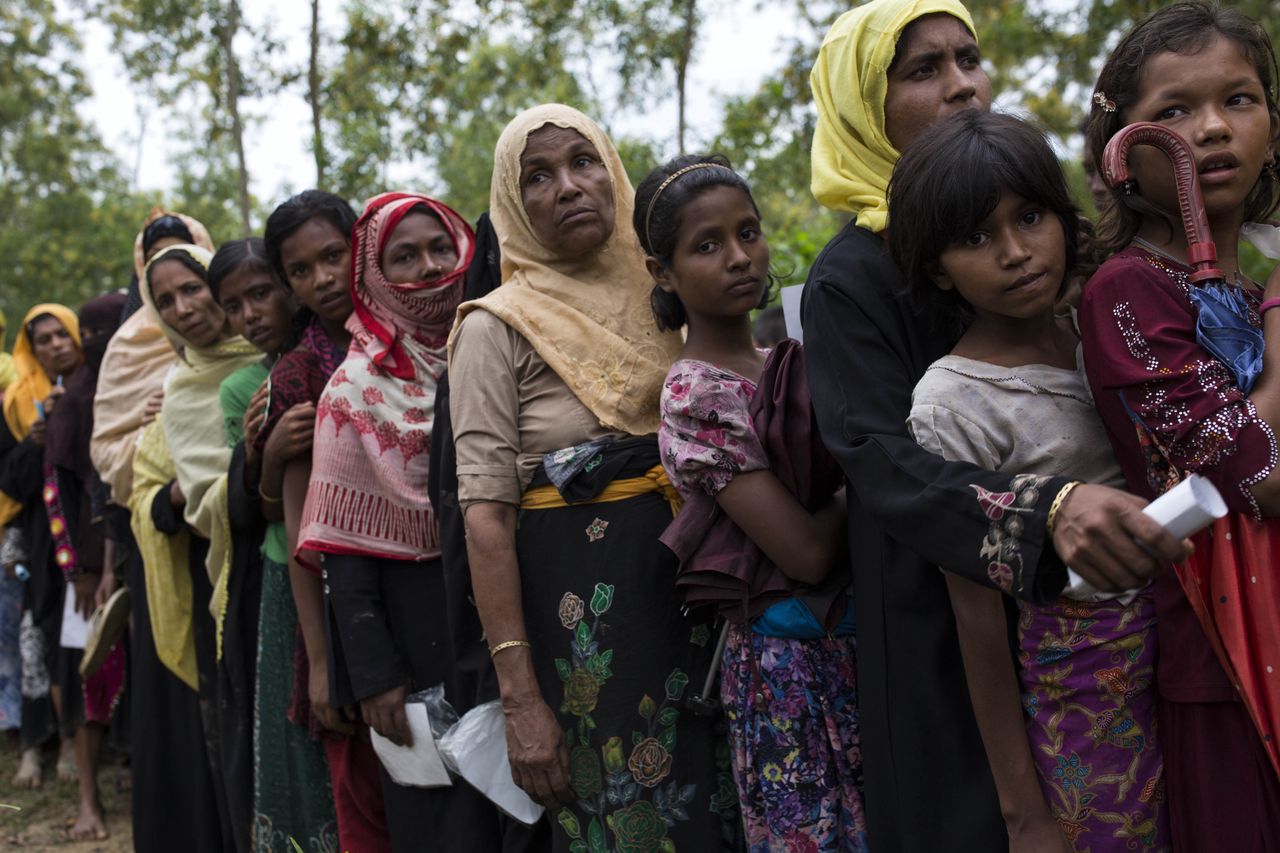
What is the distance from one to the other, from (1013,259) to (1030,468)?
33 centimetres

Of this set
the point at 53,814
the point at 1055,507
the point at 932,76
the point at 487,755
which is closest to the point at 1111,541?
the point at 1055,507

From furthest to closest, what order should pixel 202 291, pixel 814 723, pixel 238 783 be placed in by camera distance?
pixel 202 291
pixel 238 783
pixel 814 723

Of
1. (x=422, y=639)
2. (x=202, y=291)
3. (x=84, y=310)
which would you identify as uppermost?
(x=84, y=310)

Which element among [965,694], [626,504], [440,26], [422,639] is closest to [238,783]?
[422,639]

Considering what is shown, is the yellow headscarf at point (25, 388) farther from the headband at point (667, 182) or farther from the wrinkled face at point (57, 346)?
the headband at point (667, 182)

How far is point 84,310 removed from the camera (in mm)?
5988

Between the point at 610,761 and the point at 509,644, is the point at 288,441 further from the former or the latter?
the point at 610,761

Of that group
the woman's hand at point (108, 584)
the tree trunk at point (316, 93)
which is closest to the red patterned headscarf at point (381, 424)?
the woman's hand at point (108, 584)

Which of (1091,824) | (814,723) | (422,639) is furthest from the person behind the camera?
(422,639)

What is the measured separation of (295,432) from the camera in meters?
3.57

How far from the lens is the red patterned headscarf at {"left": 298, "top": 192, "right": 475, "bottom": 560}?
3340mm

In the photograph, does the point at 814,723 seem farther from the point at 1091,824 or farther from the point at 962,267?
the point at 962,267

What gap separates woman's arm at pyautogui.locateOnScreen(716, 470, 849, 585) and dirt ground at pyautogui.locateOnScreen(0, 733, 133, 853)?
407 centimetres

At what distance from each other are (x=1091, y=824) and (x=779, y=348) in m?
1.01
